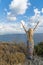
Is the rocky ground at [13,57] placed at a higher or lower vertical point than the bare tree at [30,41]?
lower

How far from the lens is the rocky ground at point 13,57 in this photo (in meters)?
13.1

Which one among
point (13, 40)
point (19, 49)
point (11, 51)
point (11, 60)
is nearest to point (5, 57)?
point (11, 60)

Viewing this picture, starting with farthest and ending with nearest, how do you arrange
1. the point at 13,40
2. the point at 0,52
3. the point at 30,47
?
the point at 13,40, the point at 30,47, the point at 0,52

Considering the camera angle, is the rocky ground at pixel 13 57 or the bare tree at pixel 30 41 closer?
the rocky ground at pixel 13 57

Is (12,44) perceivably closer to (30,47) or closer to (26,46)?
(26,46)

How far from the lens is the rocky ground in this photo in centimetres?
1310

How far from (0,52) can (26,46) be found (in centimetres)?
276

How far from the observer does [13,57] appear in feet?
→ 43.8

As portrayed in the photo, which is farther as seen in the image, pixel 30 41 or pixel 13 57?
pixel 30 41

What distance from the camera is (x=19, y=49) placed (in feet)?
52.3

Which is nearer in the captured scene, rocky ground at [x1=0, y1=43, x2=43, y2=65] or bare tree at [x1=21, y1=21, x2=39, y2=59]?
rocky ground at [x1=0, y1=43, x2=43, y2=65]

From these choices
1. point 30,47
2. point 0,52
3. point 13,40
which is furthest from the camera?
point 13,40

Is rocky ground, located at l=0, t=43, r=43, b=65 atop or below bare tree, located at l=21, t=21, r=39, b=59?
below

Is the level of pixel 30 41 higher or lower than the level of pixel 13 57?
higher
